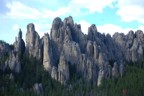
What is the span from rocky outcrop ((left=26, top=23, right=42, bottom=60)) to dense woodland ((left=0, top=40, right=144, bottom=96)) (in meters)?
4.94

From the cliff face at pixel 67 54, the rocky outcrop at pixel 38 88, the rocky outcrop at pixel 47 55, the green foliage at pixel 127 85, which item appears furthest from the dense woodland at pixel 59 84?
the cliff face at pixel 67 54

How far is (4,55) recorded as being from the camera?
602 ft

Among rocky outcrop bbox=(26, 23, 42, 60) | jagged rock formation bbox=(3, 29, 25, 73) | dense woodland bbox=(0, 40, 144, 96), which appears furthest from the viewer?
rocky outcrop bbox=(26, 23, 42, 60)

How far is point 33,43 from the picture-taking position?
192750 mm

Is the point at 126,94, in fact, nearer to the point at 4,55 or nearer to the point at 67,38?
the point at 67,38

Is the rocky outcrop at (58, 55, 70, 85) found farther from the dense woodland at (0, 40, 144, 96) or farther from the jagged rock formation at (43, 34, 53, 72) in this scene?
the jagged rock formation at (43, 34, 53, 72)

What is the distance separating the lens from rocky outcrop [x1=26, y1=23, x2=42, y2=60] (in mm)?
187125

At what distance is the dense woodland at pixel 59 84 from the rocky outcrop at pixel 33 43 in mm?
4942

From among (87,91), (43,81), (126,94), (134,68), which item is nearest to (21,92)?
(43,81)

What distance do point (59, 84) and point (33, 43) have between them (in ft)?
102

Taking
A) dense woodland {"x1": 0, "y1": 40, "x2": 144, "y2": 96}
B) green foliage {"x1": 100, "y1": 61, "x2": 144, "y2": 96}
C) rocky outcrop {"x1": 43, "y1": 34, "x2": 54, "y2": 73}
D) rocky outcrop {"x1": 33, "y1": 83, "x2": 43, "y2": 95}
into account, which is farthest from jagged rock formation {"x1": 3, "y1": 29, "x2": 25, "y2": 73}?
green foliage {"x1": 100, "y1": 61, "x2": 144, "y2": 96}

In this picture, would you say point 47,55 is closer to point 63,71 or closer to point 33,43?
point 63,71

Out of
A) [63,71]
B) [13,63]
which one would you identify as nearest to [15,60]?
[13,63]

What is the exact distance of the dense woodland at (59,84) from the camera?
160 metres
